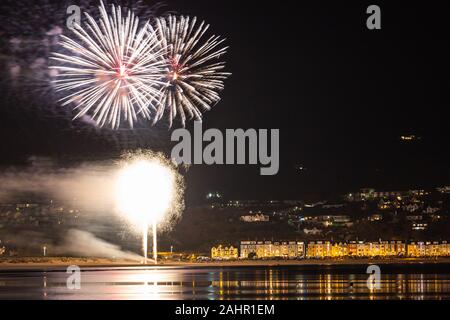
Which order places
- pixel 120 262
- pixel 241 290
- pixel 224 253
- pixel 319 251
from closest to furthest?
pixel 241 290 → pixel 120 262 → pixel 224 253 → pixel 319 251

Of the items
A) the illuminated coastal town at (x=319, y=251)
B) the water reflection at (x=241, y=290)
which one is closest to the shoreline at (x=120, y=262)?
the illuminated coastal town at (x=319, y=251)

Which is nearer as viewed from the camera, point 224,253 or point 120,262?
point 120,262

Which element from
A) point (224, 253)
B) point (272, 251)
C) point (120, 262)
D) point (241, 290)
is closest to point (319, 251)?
point (272, 251)

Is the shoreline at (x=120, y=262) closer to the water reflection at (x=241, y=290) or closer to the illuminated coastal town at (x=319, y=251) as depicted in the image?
the illuminated coastal town at (x=319, y=251)

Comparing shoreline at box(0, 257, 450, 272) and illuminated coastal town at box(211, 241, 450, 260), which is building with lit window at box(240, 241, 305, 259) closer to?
illuminated coastal town at box(211, 241, 450, 260)

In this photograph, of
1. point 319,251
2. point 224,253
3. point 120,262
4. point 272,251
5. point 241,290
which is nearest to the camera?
point 241,290

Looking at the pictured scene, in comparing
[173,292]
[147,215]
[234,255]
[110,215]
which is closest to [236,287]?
[173,292]

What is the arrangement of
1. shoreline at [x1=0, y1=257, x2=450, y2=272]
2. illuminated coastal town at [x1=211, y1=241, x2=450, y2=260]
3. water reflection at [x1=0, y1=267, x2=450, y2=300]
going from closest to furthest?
water reflection at [x1=0, y1=267, x2=450, y2=300] → shoreline at [x1=0, y1=257, x2=450, y2=272] → illuminated coastal town at [x1=211, y1=241, x2=450, y2=260]

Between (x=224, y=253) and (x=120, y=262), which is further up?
(x=224, y=253)

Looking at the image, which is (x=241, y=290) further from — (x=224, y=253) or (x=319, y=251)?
(x=319, y=251)

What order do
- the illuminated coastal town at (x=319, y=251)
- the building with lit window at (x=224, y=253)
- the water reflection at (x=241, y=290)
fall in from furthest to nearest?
the illuminated coastal town at (x=319, y=251), the building with lit window at (x=224, y=253), the water reflection at (x=241, y=290)

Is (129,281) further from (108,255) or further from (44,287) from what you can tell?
(108,255)

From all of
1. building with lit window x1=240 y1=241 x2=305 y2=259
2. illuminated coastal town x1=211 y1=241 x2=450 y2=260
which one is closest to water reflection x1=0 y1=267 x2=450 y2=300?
building with lit window x1=240 y1=241 x2=305 y2=259
